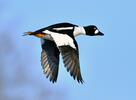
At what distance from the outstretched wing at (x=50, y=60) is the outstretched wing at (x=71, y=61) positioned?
6.46 feet

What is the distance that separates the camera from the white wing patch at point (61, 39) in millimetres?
12910

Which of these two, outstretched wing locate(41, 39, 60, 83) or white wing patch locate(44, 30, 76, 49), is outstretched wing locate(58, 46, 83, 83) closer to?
white wing patch locate(44, 30, 76, 49)

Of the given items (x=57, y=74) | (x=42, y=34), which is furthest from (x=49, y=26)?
(x=57, y=74)

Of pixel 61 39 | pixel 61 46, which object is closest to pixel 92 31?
pixel 61 39

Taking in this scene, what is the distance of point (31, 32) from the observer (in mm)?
13609

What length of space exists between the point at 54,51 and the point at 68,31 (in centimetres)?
125

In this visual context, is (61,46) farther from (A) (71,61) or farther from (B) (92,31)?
(B) (92,31)

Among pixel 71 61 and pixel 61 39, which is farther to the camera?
pixel 61 39

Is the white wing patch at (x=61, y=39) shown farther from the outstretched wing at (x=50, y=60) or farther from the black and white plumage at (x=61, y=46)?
the outstretched wing at (x=50, y=60)

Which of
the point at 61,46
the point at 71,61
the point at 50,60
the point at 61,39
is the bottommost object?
the point at 50,60

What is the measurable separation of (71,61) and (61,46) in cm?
49

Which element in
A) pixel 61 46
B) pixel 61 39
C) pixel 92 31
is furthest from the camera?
pixel 92 31

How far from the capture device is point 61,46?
12.8 metres

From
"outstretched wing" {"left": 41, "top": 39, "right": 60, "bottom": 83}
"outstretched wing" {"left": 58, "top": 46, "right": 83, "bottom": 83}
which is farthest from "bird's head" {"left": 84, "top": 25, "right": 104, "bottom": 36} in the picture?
"outstretched wing" {"left": 58, "top": 46, "right": 83, "bottom": 83}
